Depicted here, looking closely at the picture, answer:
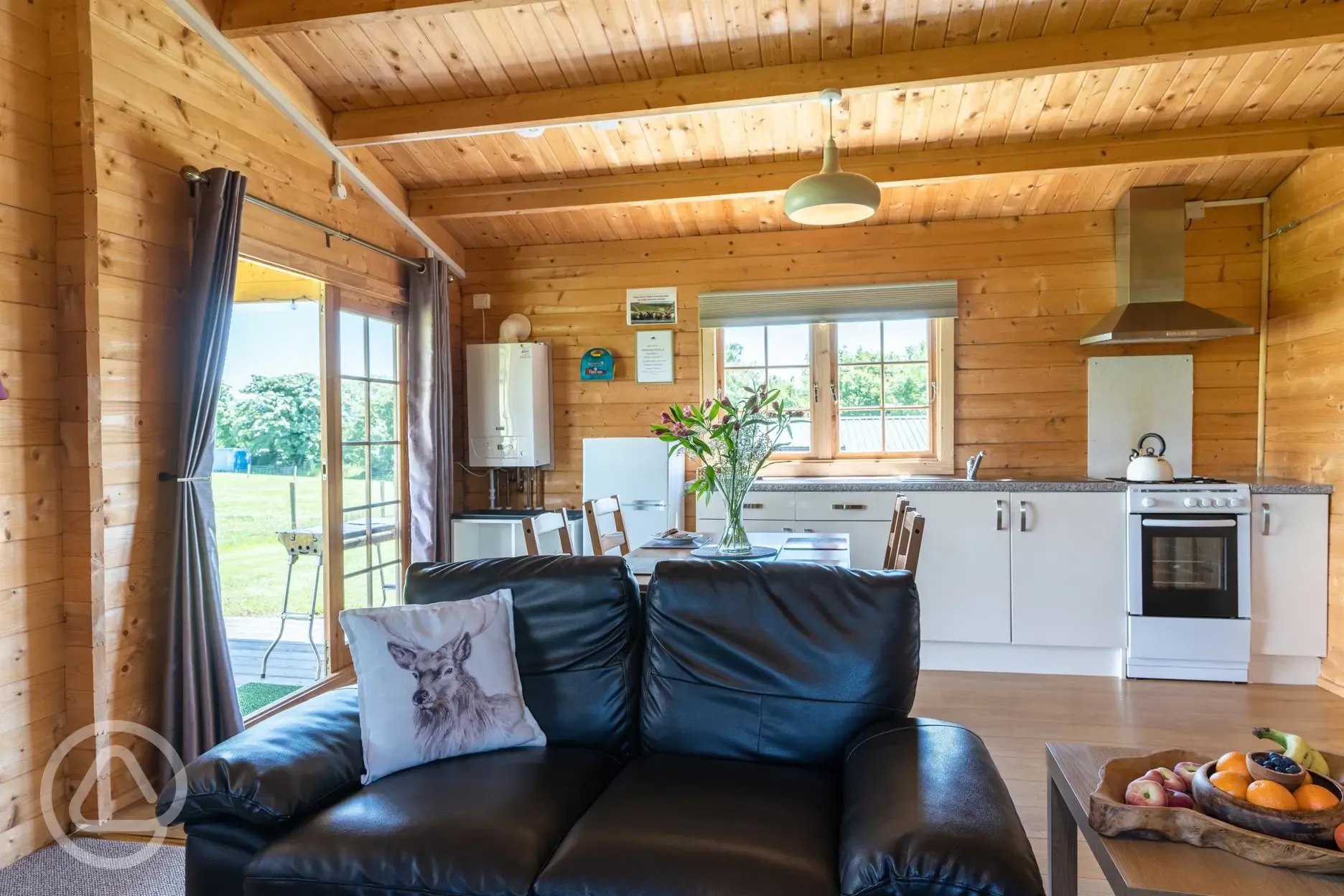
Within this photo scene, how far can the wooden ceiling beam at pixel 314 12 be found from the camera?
9.04ft

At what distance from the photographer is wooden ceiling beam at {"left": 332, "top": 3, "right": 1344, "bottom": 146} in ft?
9.68

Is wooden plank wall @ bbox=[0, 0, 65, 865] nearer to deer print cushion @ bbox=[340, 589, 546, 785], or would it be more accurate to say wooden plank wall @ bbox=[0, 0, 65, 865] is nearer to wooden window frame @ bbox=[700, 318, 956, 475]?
deer print cushion @ bbox=[340, 589, 546, 785]

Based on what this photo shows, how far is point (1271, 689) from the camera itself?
148 inches

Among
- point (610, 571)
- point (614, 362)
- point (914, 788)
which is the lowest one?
point (914, 788)

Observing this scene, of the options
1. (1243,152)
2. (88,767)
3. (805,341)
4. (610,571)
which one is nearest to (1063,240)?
(1243,152)

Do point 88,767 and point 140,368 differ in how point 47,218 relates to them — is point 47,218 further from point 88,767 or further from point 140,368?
point 88,767

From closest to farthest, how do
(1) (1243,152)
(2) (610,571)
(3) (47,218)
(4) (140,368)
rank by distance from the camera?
(2) (610,571) < (3) (47,218) < (4) (140,368) < (1) (1243,152)

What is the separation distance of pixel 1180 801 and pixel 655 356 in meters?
3.91

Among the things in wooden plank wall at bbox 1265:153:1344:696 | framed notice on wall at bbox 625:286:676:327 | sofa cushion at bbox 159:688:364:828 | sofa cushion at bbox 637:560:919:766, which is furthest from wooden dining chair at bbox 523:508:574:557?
wooden plank wall at bbox 1265:153:1344:696

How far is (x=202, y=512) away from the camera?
9.11 feet

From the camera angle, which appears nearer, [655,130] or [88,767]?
[88,767]

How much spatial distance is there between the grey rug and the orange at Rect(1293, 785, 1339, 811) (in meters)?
2.57

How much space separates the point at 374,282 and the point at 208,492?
1673 millimetres

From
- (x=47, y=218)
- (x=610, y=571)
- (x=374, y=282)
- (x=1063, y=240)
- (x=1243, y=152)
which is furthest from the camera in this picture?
(x=1063, y=240)
